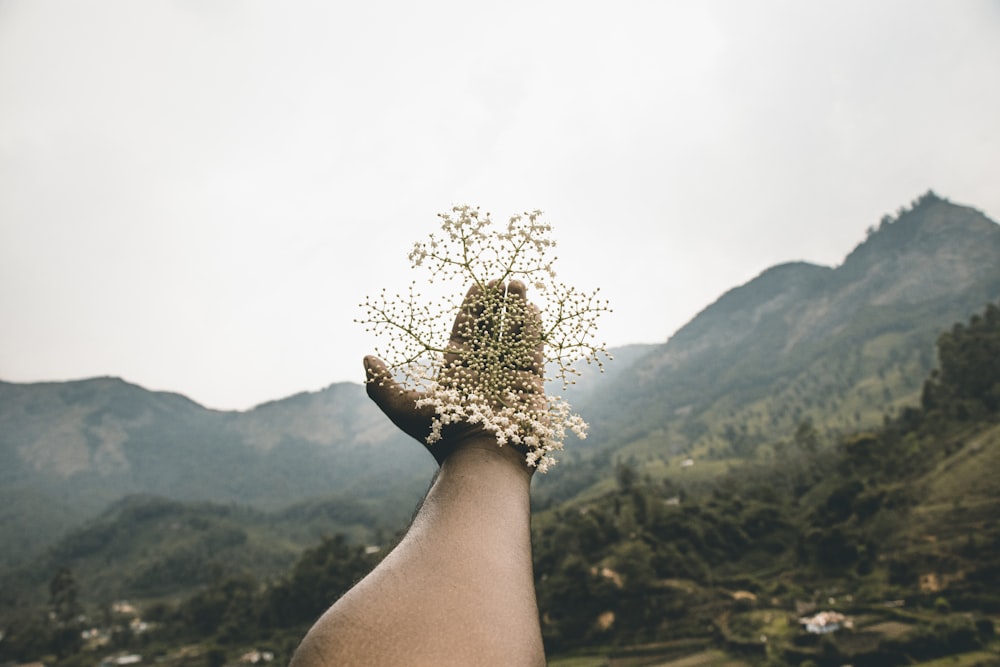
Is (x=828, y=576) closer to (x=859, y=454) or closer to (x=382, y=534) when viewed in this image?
(x=859, y=454)

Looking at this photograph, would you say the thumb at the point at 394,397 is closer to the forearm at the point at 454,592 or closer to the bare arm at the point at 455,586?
the bare arm at the point at 455,586

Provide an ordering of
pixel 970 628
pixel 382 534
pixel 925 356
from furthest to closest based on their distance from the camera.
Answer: pixel 925 356, pixel 382 534, pixel 970 628

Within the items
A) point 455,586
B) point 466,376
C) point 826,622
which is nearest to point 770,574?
point 826,622

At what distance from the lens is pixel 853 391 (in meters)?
150

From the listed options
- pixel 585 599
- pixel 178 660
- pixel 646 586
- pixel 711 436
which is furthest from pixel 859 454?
pixel 711 436

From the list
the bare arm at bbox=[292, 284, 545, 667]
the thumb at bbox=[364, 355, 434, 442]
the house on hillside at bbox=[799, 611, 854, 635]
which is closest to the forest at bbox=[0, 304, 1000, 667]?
the house on hillside at bbox=[799, 611, 854, 635]

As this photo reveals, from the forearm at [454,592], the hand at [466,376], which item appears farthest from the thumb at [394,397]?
the forearm at [454,592]

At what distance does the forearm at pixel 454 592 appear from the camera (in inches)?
61.8

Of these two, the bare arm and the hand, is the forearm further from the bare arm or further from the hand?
the hand

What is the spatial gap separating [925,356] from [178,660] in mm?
174265

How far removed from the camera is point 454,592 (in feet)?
5.74

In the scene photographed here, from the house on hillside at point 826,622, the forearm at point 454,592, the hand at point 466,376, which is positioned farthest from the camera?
the house on hillside at point 826,622

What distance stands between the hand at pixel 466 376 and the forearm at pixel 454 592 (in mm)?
124

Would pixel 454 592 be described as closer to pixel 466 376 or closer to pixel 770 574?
pixel 466 376
